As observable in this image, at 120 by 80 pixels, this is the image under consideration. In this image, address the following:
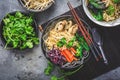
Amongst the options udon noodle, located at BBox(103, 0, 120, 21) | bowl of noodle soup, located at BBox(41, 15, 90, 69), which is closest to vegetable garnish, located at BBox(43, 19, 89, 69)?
bowl of noodle soup, located at BBox(41, 15, 90, 69)

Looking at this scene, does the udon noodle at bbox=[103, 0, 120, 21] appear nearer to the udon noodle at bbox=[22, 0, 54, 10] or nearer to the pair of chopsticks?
the pair of chopsticks

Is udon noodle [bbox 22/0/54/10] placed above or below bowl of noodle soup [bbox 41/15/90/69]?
above

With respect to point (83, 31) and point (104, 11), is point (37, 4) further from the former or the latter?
point (104, 11)

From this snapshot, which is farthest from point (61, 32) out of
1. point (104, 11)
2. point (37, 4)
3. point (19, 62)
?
point (19, 62)

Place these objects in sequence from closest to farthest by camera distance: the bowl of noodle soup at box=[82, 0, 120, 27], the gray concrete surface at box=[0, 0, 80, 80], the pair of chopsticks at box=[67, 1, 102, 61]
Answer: the pair of chopsticks at box=[67, 1, 102, 61]
the bowl of noodle soup at box=[82, 0, 120, 27]
the gray concrete surface at box=[0, 0, 80, 80]

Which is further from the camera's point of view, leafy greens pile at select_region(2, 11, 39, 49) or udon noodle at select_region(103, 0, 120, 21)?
leafy greens pile at select_region(2, 11, 39, 49)

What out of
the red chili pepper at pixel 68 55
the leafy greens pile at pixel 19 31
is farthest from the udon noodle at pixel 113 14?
the leafy greens pile at pixel 19 31

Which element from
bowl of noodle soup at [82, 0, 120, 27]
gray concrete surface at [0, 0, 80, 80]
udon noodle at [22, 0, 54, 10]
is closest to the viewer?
bowl of noodle soup at [82, 0, 120, 27]
